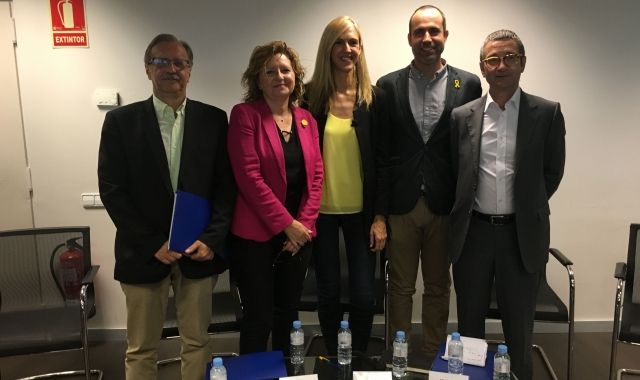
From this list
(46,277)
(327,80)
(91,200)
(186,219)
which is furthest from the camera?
(91,200)

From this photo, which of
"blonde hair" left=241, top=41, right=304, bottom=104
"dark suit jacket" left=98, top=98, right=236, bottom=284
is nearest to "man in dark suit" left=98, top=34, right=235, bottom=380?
"dark suit jacket" left=98, top=98, right=236, bottom=284

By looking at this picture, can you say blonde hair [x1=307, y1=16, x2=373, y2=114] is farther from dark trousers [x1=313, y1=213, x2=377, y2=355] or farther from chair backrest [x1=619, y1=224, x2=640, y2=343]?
chair backrest [x1=619, y1=224, x2=640, y2=343]

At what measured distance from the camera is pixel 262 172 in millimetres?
2176

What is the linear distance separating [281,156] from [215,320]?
967mm

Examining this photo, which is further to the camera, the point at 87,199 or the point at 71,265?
the point at 87,199

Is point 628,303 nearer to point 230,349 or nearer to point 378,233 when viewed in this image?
point 378,233

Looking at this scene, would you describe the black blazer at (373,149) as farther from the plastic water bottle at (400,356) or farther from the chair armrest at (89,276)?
the chair armrest at (89,276)

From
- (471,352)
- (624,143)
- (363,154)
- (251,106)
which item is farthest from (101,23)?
(624,143)

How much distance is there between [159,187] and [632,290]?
2.44 metres

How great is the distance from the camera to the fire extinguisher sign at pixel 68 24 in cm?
295

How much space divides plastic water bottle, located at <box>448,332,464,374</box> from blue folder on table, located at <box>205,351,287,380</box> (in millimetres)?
626

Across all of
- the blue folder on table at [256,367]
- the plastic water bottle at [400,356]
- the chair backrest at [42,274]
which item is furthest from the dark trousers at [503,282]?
the chair backrest at [42,274]

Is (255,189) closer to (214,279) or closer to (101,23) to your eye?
(214,279)

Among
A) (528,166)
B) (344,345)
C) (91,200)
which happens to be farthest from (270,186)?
(91,200)
